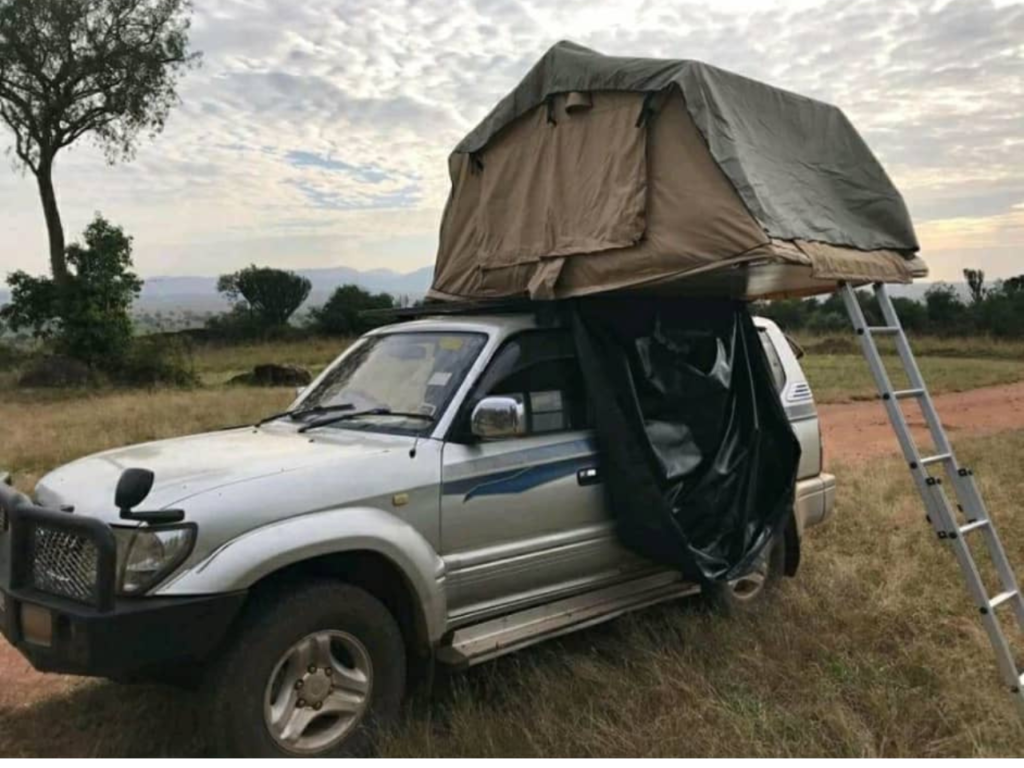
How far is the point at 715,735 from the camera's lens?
3762 millimetres

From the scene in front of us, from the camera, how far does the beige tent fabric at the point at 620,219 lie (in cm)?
442

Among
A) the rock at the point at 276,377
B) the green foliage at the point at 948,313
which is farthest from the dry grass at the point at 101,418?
the green foliage at the point at 948,313

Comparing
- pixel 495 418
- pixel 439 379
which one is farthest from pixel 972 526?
pixel 439 379

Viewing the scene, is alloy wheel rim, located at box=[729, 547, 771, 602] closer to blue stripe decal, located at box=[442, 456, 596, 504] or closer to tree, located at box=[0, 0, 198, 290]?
blue stripe decal, located at box=[442, 456, 596, 504]

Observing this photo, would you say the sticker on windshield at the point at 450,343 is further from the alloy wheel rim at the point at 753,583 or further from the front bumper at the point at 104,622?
the alloy wheel rim at the point at 753,583

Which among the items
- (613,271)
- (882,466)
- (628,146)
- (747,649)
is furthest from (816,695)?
(882,466)

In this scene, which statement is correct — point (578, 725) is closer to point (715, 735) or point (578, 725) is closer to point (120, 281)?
point (715, 735)

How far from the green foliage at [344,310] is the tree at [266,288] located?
902 centimetres

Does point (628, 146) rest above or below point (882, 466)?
above

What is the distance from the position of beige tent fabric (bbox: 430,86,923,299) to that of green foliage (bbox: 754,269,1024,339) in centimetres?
3221

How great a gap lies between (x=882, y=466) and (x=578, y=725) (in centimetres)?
757

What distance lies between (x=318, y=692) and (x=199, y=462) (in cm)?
113

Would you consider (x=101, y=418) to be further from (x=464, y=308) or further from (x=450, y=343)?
(x=450, y=343)

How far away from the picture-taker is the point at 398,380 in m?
4.80
